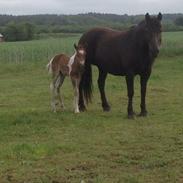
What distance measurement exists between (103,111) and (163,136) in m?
3.30

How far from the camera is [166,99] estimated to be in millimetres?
14000

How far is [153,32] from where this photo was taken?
10344mm

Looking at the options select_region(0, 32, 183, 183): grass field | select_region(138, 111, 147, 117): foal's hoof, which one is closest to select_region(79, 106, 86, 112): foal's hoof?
Answer: select_region(0, 32, 183, 183): grass field

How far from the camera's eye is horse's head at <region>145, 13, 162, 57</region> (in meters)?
10.3

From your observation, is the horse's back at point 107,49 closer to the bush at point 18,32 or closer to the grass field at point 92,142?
the grass field at point 92,142

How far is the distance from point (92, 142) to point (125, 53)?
3.29 meters

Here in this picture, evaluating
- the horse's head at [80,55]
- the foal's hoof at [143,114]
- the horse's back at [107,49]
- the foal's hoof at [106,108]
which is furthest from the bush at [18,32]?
the foal's hoof at [143,114]

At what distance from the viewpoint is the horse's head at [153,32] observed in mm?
10258

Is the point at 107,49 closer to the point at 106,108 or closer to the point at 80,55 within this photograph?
the point at 80,55

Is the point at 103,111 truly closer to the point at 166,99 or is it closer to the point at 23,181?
the point at 166,99

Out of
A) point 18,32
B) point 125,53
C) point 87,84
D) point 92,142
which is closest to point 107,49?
point 125,53

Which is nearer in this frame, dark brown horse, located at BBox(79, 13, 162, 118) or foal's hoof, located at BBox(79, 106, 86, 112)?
dark brown horse, located at BBox(79, 13, 162, 118)

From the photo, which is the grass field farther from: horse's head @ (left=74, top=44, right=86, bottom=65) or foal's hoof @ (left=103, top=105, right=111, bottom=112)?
horse's head @ (left=74, top=44, right=86, bottom=65)

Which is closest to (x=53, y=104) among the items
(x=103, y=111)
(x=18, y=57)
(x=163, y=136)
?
(x=103, y=111)
